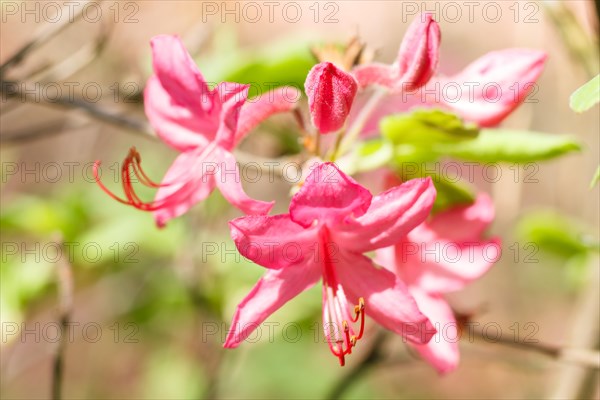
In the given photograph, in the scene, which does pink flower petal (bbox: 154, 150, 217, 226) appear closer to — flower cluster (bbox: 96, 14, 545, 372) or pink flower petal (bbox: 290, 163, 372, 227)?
flower cluster (bbox: 96, 14, 545, 372)

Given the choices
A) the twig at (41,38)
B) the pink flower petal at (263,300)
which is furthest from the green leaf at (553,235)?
the twig at (41,38)

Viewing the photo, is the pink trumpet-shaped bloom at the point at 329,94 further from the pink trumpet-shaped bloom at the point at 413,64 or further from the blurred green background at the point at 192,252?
the blurred green background at the point at 192,252

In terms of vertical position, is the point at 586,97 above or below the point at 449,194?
above

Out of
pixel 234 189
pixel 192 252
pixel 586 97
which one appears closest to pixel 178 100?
pixel 234 189

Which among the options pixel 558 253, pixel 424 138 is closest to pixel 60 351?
pixel 424 138

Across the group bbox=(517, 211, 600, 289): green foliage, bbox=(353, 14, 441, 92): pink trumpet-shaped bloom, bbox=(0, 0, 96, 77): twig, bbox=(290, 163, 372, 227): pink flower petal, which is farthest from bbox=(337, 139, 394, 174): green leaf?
bbox=(517, 211, 600, 289): green foliage

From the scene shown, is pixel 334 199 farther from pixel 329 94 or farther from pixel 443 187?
pixel 443 187
